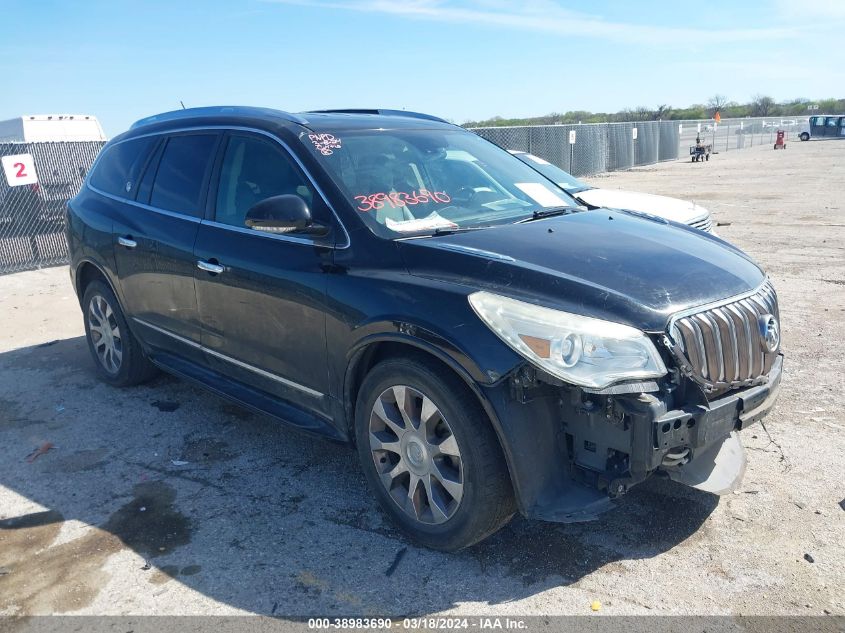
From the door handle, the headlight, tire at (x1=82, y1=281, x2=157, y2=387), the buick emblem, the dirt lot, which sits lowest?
the dirt lot

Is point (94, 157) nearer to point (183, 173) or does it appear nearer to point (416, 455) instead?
point (183, 173)

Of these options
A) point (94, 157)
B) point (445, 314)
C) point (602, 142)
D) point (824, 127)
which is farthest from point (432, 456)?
point (824, 127)

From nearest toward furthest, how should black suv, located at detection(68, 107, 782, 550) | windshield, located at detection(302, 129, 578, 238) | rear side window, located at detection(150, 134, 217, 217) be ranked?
black suv, located at detection(68, 107, 782, 550) < windshield, located at detection(302, 129, 578, 238) < rear side window, located at detection(150, 134, 217, 217)

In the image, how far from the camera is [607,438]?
2.91m

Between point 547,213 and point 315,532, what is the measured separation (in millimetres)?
2140

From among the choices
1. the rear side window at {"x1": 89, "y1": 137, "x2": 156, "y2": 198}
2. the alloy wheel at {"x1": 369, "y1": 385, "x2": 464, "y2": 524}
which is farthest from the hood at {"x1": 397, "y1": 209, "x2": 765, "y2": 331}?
the rear side window at {"x1": 89, "y1": 137, "x2": 156, "y2": 198}

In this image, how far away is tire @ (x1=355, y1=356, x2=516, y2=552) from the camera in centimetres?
307

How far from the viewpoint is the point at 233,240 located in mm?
4199

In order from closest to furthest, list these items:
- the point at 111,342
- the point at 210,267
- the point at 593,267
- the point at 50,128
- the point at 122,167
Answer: the point at 593,267
the point at 210,267
the point at 122,167
the point at 111,342
the point at 50,128

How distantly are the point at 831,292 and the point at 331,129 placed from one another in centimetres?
642

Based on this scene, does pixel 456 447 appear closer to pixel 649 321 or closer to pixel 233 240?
pixel 649 321

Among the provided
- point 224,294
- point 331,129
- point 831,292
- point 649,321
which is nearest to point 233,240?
point 224,294

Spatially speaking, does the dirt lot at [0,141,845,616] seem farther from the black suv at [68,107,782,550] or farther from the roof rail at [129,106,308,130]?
the roof rail at [129,106,308,130]

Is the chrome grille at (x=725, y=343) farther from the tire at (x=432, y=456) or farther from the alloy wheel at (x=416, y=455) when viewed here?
the alloy wheel at (x=416, y=455)
